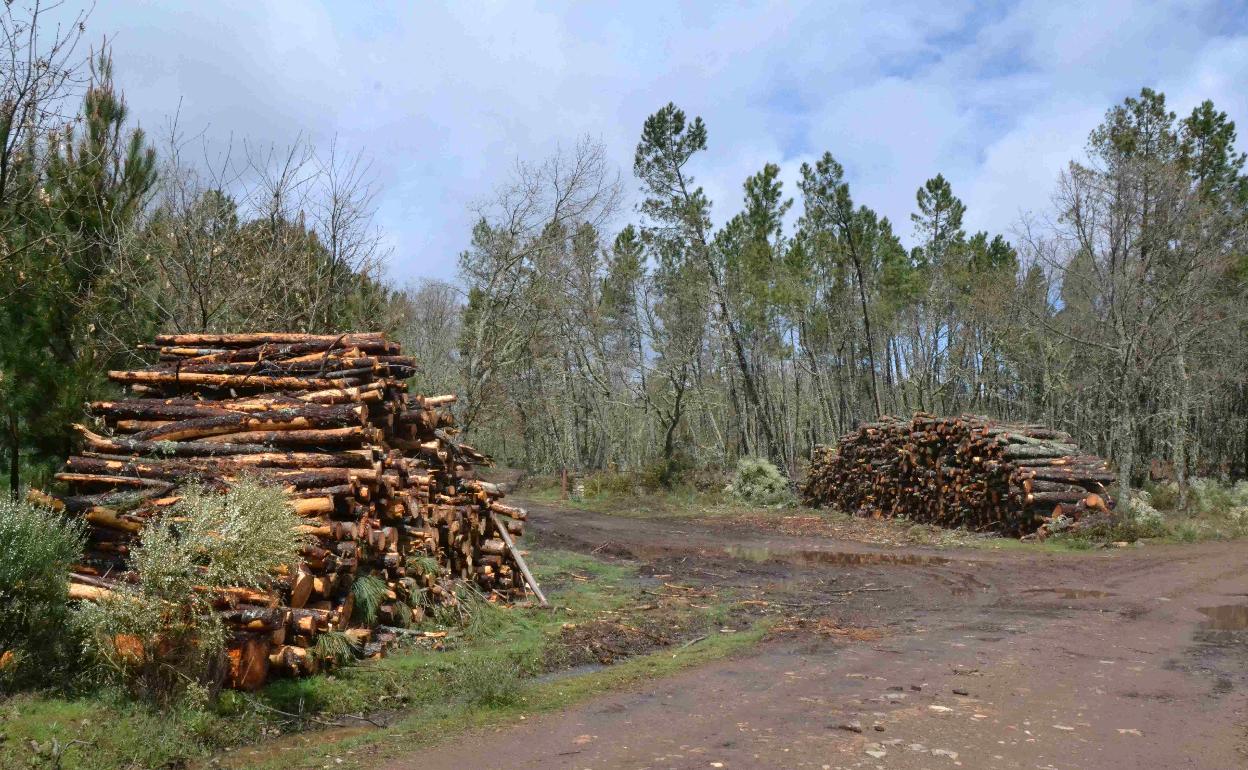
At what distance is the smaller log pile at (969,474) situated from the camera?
18.6 metres

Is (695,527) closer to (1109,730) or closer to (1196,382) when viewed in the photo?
(1109,730)

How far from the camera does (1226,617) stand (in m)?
10.1

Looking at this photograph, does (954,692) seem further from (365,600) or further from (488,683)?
(365,600)

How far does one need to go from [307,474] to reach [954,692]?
593cm

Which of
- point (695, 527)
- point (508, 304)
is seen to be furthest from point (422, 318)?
point (695, 527)

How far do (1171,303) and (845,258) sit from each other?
1537 cm

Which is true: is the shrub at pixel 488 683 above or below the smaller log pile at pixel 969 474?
below

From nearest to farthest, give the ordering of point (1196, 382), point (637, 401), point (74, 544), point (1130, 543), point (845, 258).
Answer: point (74, 544) → point (1130, 543) → point (1196, 382) → point (845, 258) → point (637, 401)

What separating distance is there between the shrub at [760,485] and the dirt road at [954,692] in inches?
606

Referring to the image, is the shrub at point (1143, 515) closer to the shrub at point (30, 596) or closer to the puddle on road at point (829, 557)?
the puddle on road at point (829, 557)

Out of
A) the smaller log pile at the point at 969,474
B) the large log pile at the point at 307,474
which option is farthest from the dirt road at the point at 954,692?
the smaller log pile at the point at 969,474

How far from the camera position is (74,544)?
632 centimetres

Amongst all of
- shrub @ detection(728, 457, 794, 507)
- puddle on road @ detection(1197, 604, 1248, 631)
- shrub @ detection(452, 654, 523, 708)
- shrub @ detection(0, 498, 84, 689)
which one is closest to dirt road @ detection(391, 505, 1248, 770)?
puddle on road @ detection(1197, 604, 1248, 631)

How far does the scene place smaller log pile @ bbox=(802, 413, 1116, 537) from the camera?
1858 cm
